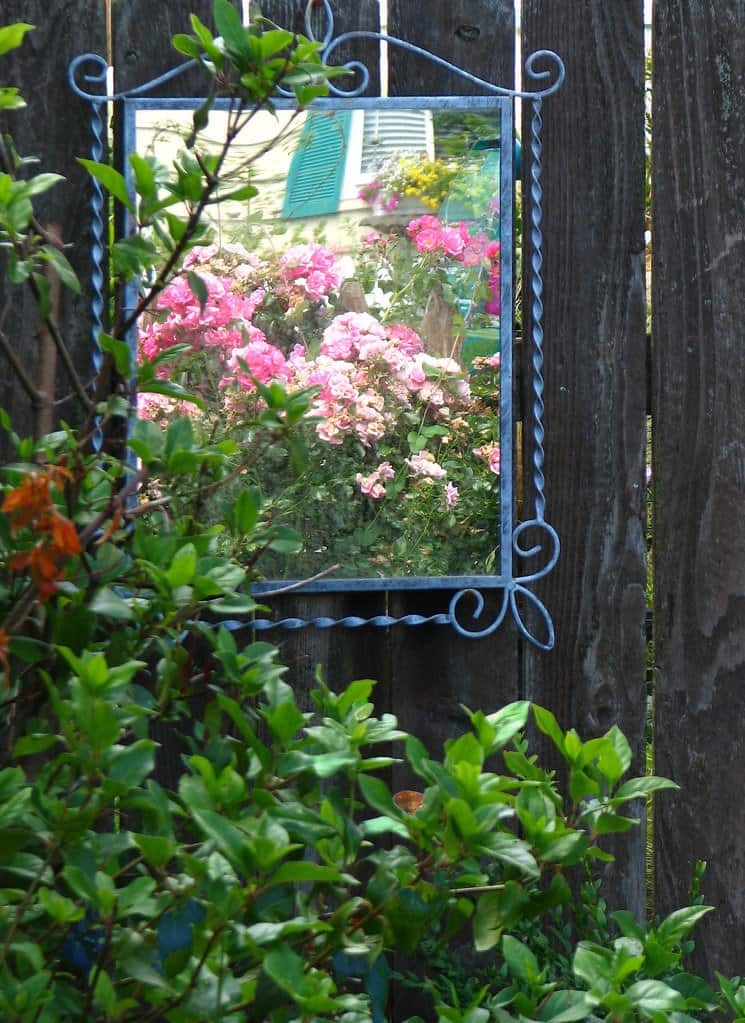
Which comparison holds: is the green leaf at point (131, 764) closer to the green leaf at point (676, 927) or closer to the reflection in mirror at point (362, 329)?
the green leaf at point (676, 927)

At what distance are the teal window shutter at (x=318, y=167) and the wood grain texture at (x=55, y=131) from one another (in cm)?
34

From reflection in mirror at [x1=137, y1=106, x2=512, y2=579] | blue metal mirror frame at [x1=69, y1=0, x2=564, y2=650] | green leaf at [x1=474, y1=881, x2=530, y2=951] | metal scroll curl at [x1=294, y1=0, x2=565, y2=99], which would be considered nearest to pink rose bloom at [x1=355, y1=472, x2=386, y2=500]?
reflection in mirror at [x1=137, y1=106, x2=512, y2=579]

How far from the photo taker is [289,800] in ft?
3.77

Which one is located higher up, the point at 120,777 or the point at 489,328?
the point at 489,328

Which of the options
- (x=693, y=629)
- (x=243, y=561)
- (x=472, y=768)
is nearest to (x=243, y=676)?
(x=472, y=768)

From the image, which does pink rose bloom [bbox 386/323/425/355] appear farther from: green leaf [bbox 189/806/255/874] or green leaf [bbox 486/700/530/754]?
green leaf [bbox 189/806/255/874]

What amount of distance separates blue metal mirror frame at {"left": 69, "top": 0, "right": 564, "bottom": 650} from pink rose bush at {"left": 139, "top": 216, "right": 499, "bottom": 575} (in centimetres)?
3

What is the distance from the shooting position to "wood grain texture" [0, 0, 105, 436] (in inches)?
76.6

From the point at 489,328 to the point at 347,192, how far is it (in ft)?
1.06

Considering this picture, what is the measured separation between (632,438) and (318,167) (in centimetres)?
70

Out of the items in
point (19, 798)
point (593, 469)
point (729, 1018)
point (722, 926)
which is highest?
point (593, 469)

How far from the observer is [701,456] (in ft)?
6.88

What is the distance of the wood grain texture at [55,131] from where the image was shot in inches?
76.6

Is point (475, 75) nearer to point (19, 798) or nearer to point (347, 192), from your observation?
point (347, 192)
